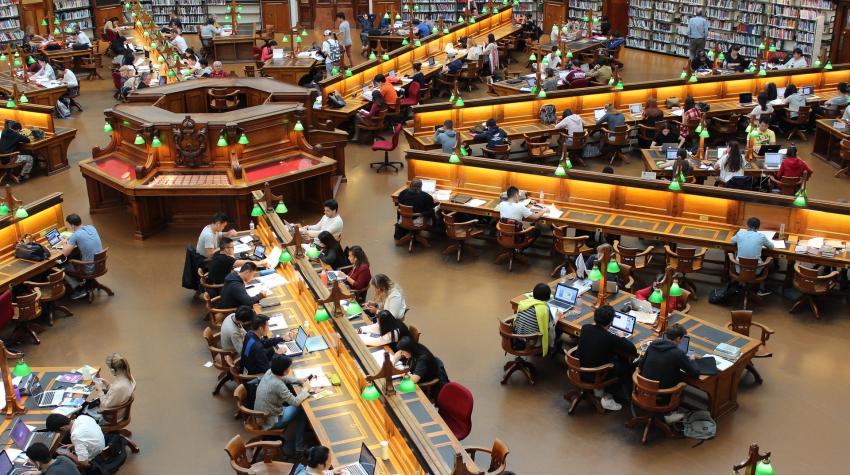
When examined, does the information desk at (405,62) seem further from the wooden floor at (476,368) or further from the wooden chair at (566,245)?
the wooden chair at (566,245)

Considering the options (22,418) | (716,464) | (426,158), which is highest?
(426,158)

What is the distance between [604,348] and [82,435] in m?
4.98

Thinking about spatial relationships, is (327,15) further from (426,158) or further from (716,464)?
(716,464)

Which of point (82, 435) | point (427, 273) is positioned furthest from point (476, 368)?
point (82, 435)

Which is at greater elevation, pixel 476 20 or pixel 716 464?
pixel 476 20

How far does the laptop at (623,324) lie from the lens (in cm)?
984

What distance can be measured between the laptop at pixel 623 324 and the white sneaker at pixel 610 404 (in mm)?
684

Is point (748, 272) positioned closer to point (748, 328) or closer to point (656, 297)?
point (748, 328)

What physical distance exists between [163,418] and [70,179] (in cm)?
873

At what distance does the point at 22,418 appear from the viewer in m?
8.55

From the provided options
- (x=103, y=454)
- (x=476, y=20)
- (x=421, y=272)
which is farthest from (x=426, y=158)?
(x=476, y=20)

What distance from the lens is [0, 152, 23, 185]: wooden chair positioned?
16.4 meters

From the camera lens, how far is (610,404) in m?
9.62

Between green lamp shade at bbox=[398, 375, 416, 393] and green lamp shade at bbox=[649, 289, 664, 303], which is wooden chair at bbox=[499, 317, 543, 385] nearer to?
green lamp shade at bbox=[649, 289, 664, 303]
